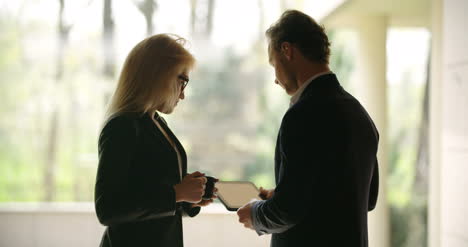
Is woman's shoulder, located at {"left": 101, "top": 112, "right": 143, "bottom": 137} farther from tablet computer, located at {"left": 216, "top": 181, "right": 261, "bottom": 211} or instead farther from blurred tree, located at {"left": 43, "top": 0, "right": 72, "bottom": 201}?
blurred tree, located at {"left": 43, "top": 0, "right": 72, "bottom": 201}

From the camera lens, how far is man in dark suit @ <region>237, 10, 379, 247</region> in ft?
5.09

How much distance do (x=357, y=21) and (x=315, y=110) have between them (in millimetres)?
3718

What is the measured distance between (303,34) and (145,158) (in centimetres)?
63

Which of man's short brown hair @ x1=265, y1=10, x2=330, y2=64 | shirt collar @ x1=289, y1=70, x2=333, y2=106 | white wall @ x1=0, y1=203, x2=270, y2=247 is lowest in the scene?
white wall @ x1=0, y1=203, x2=270, y2=247

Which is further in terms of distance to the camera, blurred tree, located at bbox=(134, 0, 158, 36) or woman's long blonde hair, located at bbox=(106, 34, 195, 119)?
blurred tree, located at bbox=(134, 0, 158, 36)

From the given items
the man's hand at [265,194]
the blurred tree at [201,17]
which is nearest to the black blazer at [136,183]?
the man's hand at [265,194]

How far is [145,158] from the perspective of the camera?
165 centimetres

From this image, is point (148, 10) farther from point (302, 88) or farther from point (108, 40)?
point (302, 88)

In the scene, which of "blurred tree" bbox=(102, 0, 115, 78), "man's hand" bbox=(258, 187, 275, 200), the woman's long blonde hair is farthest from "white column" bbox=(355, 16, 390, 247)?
"blurred tree" bbox=(102, 0, 115, 78)

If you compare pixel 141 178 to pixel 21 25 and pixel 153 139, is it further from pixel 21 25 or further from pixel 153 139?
pixel 21 25

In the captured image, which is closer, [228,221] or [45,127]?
[228,221]

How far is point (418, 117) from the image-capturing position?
451 inches

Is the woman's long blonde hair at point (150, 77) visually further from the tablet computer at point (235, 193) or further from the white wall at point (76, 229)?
the white wall at point (76, 229)

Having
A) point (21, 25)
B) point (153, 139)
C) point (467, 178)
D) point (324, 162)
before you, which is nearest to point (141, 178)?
point (153, 139)
